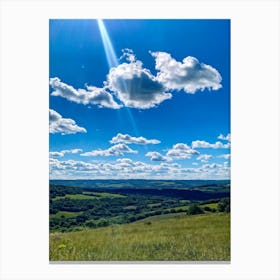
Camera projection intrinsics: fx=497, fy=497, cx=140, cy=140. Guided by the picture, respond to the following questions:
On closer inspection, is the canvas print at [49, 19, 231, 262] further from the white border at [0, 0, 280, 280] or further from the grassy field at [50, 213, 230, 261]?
the white border at [0, 0, 280, 280]

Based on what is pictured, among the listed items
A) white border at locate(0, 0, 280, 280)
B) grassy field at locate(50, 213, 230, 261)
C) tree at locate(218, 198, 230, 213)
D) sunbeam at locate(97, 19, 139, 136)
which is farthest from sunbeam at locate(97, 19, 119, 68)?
tree at locate(218, 198, 230, 213)

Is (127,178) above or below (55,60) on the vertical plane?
below
